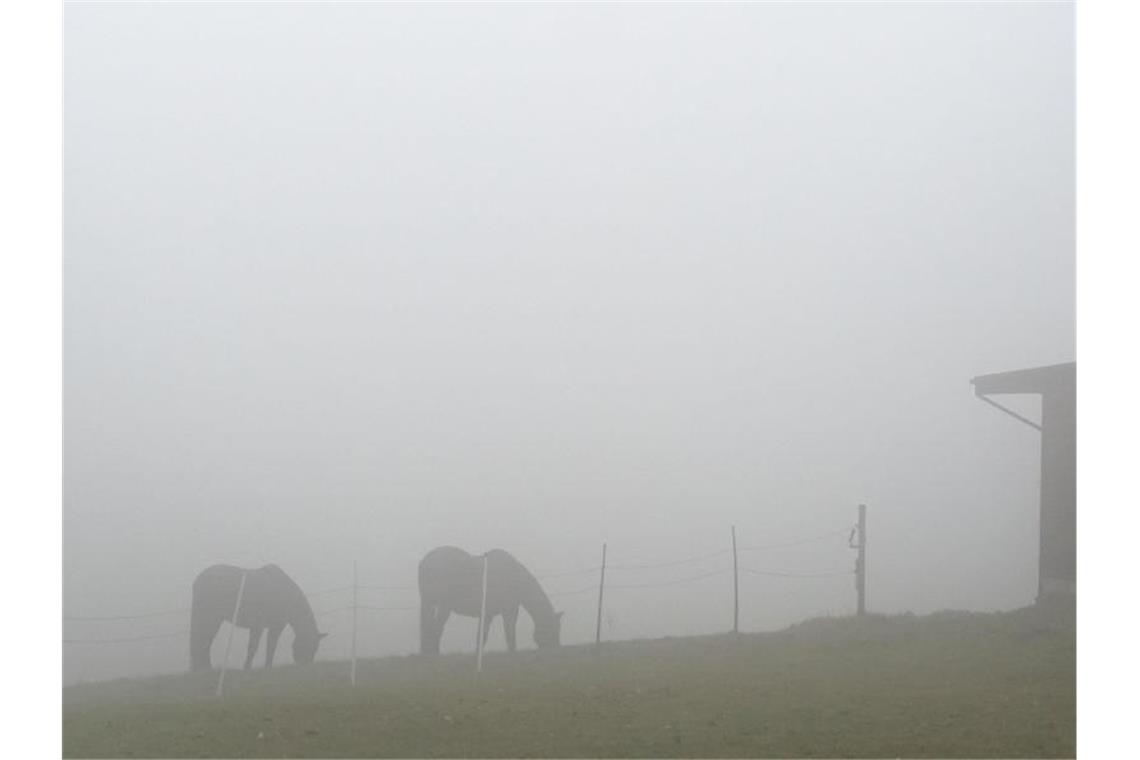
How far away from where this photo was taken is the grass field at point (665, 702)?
7324mm

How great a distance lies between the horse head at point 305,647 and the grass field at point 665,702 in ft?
0.28

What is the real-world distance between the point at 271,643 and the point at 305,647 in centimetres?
24

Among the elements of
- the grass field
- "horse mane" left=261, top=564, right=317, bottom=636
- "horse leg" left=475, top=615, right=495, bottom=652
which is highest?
"horse mane" left=261, top=564, right=317, bottom=636

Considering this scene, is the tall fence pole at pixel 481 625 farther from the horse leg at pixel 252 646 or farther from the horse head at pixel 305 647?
the horse leg at pixel 252 646

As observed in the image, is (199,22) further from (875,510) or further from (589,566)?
(875,510)

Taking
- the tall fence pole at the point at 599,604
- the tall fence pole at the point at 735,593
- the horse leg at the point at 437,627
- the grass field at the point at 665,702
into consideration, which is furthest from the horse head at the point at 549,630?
the tall fence pole at the point at 735,593

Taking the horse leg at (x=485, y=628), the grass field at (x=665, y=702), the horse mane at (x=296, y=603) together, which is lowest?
the grass field at (x=665, y=702)

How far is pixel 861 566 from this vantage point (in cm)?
906

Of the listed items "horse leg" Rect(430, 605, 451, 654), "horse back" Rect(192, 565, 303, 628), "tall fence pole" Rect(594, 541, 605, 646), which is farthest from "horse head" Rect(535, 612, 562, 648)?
"horse back" Rect(192, 565, 303, 628)

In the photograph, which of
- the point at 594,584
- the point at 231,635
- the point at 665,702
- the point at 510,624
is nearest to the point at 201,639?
the point at 231,635

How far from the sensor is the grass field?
7.32 metres

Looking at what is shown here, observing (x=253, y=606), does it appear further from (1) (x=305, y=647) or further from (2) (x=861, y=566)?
(2) (x=861, y=566)

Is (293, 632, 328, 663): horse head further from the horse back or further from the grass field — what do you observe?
the horse back
